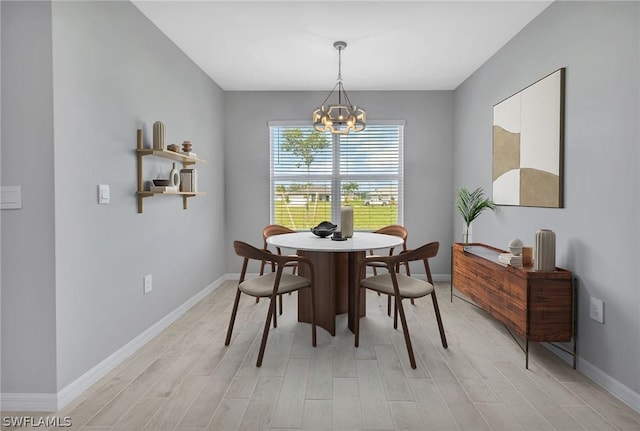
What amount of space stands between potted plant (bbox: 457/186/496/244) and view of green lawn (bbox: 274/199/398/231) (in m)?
1.04

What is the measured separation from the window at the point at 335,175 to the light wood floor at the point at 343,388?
2.01m

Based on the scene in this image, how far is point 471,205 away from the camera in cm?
372

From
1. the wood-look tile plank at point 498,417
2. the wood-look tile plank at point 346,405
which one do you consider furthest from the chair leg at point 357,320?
the wood-look tile plank at point 498,417

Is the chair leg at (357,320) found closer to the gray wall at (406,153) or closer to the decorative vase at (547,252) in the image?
the decorative vase at (547,252)

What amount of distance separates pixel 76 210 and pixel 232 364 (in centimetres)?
130

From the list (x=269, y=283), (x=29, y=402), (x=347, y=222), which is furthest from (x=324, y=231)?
(x=29, y=402)

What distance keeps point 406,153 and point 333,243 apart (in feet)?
7.62

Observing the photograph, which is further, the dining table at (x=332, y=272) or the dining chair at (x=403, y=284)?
the dining table at (x=332, y=272)

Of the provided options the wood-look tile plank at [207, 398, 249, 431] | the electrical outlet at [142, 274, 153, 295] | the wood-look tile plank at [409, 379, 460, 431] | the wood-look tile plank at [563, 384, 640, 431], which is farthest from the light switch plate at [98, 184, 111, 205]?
the wood-look tile plank at [563, 384, 640, 431]

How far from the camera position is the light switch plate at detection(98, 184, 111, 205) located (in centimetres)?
207

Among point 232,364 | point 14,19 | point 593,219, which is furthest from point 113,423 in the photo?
point 593,219

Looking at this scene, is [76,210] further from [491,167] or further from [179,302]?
[491,167]

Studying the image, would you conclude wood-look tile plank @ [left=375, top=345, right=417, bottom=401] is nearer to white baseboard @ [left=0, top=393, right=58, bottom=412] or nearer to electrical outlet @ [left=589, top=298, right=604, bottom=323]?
electrical outlet @ [left=589, top=298, right=604, bottom=323]

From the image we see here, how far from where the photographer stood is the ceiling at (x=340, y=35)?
2.53 meters
